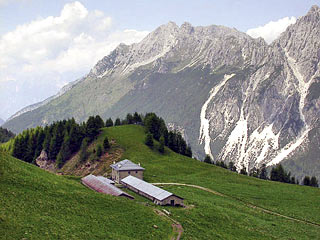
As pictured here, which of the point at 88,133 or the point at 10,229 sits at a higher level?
the point at 88,133

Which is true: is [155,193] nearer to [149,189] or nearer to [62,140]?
[149,189]

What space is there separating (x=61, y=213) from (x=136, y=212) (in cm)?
1213

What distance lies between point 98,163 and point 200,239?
73393 millimetres

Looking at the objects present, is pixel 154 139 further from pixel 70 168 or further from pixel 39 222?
pixel 39 222

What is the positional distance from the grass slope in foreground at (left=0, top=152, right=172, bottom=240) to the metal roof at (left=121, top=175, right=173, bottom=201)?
37.3ft

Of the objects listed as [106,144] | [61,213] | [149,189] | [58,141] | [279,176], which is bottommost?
[61,213]

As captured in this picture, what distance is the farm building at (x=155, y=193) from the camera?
215 feet

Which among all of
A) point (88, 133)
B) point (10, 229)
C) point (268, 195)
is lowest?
point (10, 229)

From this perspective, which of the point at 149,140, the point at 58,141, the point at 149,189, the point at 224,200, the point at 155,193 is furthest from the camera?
the point at 58,141

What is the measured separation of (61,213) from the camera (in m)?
45.7

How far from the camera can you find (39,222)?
41.2 meters

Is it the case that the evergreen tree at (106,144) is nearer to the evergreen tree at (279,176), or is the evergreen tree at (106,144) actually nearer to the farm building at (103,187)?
the farm building at (103,187)

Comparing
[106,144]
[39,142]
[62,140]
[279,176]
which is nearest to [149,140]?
[106,144]

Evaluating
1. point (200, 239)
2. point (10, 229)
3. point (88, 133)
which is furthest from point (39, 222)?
point (88, 133)
